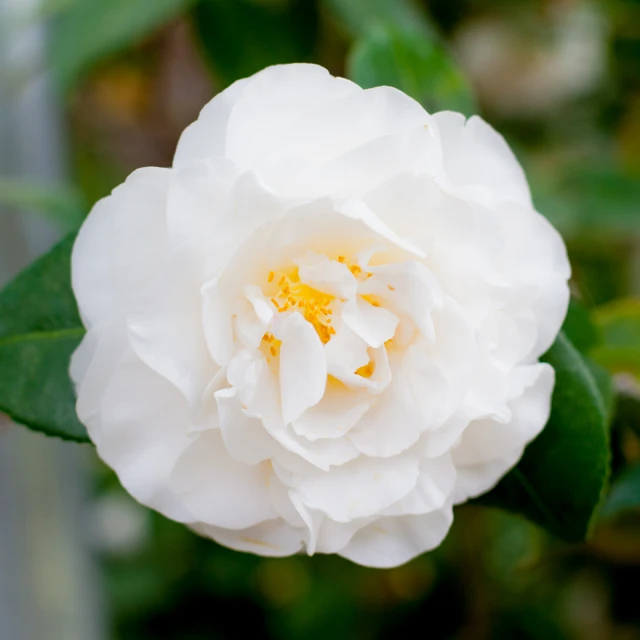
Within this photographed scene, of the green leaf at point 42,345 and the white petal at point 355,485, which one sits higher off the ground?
the green leaf at point 42,345

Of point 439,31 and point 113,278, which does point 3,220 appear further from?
point 113,278

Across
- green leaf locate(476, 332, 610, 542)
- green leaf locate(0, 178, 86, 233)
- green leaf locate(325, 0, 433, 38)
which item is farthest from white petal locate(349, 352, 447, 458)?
green leaf locate(325, 0, 433, 38)

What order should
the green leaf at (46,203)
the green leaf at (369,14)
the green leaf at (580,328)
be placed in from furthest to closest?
the green leaf at (369,14)
the green leaf at (46,203)
the green leaf at (580,328)

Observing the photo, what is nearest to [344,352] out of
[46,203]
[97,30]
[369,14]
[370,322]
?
[370,322]

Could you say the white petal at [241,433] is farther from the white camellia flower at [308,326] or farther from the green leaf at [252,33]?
the green leaf at [252,33]

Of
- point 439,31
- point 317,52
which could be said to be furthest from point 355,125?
point 439,31

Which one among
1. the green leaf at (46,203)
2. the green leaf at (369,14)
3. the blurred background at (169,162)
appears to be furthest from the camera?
the blurred background at (169,162)

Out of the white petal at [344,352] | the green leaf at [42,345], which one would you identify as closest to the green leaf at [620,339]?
the white petal at [344,352]

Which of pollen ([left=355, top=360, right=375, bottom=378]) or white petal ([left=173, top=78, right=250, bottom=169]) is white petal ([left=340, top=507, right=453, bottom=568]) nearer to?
pollen ([left=355, top=360, right=375, bottom=378])
